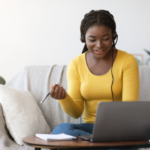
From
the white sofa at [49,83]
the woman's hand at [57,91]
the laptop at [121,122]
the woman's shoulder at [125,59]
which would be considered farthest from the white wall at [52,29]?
the laptop at [121,122]

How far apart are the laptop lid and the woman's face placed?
53 cm

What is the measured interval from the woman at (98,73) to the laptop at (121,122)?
38cm

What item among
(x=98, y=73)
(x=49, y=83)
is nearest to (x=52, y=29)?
(x=49, y=83)

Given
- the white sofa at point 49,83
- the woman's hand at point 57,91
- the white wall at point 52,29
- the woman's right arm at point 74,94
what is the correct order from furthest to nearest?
the white wall at point 52,29, the white sofa at point 49,83, the woman's right arm at point 74,94, the woman's hand at point 57,91

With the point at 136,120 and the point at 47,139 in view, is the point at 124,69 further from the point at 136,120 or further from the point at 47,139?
the point at 47,139

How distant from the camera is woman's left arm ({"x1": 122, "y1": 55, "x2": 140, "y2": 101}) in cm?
119

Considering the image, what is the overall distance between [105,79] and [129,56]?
20cm

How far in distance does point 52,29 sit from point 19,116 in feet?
3.87

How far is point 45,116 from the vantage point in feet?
5.44

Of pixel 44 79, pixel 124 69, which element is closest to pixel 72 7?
pixel 44 79

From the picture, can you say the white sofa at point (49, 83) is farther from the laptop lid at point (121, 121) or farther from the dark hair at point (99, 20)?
the laptop lid at point (121, 121)

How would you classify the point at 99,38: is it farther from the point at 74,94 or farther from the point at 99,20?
the point at 74,94

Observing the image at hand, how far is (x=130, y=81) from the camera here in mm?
1223

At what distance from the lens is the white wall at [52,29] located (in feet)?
7.32
